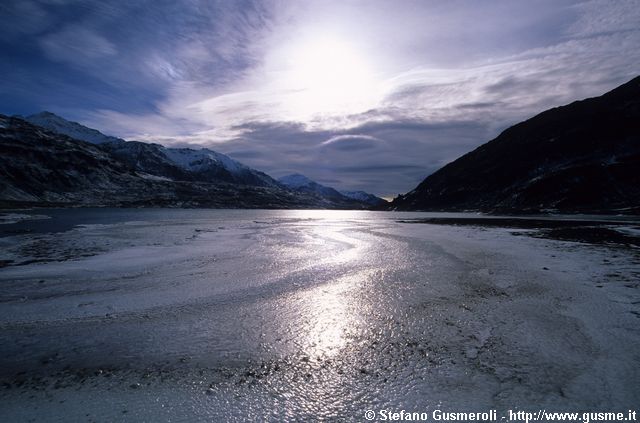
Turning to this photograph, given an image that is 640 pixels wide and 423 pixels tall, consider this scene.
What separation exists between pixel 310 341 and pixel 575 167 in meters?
163

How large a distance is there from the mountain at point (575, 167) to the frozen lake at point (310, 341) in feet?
337

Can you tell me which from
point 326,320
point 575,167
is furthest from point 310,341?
point 575,167

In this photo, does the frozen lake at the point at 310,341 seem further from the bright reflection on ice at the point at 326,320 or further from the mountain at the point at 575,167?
the mountain at the point at 575,167

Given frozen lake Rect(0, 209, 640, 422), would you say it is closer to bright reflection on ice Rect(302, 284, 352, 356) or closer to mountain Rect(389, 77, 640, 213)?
bright reflection on ice Rect(302, 284, 352, 356)

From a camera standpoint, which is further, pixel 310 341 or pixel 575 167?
pixel 575 167

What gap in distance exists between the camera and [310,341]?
382 inches

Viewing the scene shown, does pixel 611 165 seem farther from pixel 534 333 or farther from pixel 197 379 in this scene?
pixel 197 379

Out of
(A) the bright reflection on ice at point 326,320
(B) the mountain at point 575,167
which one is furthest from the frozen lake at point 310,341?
(B) the mountain at point 575,167

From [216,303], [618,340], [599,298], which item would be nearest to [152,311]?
[216,303]

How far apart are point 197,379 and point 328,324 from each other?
4.56 m

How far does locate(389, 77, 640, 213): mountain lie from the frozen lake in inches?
4047

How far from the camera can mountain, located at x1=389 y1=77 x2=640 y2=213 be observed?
118 meters

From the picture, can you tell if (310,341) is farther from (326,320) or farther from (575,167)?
(575,167)

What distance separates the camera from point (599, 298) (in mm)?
13133
